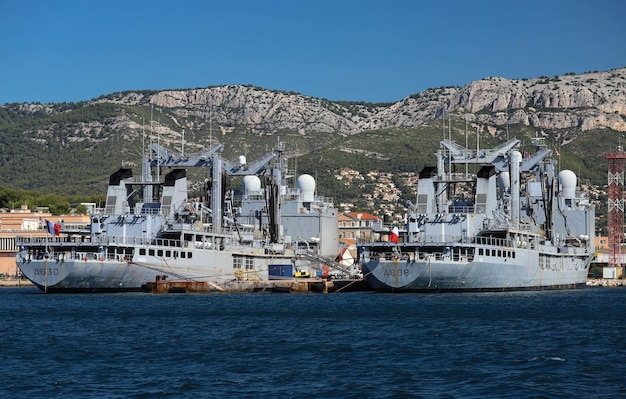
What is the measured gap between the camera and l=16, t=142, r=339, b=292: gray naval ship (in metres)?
84.1

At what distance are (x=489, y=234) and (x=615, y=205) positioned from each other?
1519 inches

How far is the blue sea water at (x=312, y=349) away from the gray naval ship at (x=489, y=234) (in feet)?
25.6

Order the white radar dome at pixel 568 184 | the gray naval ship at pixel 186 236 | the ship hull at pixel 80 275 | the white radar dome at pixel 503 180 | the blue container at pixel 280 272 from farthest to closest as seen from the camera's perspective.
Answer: the white radar dome at pixel 568 184, the white radar dome at pixel 503 180, the blue container at pixel 280 272, the gray naval ship at pixel 186 236, the ship hull at pixel 80 275

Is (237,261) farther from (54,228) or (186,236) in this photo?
(54,228)

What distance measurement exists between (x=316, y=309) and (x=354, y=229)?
79846 mm

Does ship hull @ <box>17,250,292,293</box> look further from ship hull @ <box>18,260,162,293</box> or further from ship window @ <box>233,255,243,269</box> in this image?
ship window @ <box>233,255,243,269</box>

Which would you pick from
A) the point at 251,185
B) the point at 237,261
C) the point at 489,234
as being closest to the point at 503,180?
the point at 489,234

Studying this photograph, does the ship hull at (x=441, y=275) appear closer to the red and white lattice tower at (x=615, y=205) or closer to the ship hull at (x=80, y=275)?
the ship hull at (x=80, y=275)

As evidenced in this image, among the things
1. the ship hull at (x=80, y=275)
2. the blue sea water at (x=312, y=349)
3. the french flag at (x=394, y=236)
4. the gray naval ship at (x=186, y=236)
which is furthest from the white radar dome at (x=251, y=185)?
the blue sea water at (x=312, y=349)

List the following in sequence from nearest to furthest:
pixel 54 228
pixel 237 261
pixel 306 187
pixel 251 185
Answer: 1. pixel 54 228
2. pixel 237 261
3. pixel 306 187
4. pixel 251 185

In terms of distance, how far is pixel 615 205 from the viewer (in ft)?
402

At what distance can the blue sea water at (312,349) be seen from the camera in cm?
3722

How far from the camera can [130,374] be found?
132 feet

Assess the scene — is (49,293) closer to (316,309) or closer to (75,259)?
(75,259)
